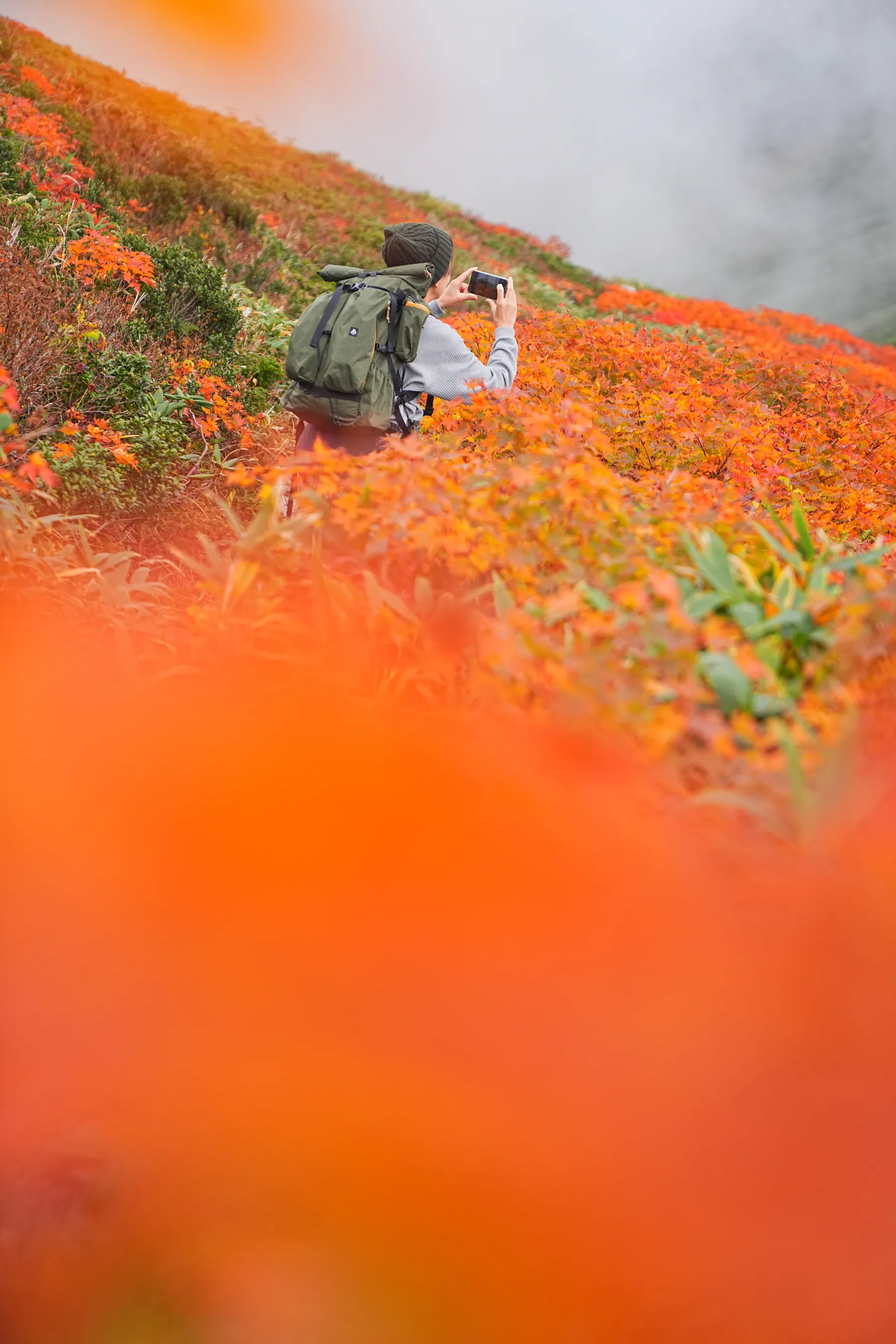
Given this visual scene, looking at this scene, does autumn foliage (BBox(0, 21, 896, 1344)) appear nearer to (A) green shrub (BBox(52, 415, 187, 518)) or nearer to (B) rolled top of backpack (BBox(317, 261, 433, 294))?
(B) rolled top of backpack (BBox(317, 261, 433, 294))

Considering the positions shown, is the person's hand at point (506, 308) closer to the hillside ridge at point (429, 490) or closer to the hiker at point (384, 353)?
the hiker at point (384, 353)

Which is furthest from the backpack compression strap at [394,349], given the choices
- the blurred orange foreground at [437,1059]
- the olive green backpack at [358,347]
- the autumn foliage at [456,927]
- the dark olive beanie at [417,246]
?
the blurred orange foreground at [437,1059]

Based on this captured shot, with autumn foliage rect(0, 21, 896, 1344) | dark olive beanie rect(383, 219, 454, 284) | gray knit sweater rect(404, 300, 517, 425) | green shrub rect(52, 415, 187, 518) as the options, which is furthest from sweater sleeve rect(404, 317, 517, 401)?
green shrub rect(52, 415, 187, 518)

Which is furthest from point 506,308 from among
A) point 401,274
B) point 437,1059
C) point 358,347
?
point 437,1059

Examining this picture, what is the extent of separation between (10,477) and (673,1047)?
4172mm

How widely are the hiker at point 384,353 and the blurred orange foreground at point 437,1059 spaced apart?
7.00ft

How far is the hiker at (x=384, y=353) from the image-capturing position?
3.81m

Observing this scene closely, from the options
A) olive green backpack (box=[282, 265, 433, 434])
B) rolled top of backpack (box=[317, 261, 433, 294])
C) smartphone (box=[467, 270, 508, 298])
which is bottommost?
olive green backpack (box=[282, 265, 433, 434])

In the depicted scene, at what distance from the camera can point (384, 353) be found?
3920mm

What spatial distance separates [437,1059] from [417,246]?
12.1 feet

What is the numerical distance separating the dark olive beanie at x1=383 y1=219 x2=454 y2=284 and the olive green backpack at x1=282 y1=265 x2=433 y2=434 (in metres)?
0.17

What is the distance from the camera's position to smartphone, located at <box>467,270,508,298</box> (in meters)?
4.42

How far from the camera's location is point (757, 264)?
88.4 metres

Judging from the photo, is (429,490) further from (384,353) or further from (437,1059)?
(437,1059)
